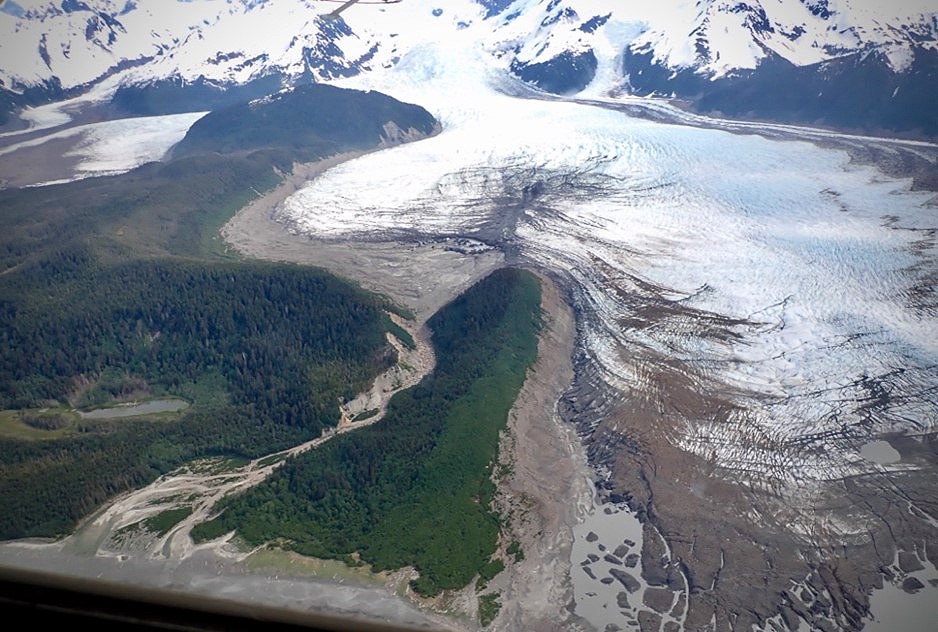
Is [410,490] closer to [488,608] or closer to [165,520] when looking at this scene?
[488,608]

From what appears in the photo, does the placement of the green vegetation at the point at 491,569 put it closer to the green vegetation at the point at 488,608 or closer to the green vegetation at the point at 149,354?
the green vegetation at the point at 488,608

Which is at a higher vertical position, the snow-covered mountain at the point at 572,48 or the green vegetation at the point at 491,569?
the snow-covered mountain at the point at 572,48

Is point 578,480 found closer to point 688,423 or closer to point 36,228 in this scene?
point 688,423

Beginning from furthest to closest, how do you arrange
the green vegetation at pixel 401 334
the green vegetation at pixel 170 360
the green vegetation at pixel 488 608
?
1. the green vegetation at pixel 401 334
2. the green vegetation at pixel 170 360
3. the green vegetation at pixel 488 608

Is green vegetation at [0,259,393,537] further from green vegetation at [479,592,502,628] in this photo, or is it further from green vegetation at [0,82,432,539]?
green vegetation at [479,592,502,628]

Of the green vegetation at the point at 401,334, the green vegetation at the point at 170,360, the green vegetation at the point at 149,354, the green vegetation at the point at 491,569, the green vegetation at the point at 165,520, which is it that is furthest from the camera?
the green vegetation at the point at 401,334

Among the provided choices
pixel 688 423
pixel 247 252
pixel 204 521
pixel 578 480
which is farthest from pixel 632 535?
pixel 247 252

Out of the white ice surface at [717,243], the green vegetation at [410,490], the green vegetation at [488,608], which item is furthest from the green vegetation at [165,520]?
the white ice surface at [717,243]
